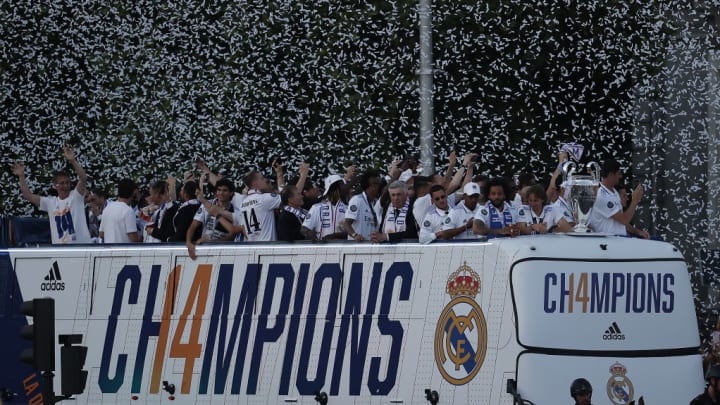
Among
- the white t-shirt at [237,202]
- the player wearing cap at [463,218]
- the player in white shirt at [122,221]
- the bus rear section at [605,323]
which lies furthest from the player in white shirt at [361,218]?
the bus rear section at [605,323]

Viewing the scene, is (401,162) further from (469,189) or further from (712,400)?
(712,400)

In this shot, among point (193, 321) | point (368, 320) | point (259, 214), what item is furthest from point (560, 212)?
point (193, 321)

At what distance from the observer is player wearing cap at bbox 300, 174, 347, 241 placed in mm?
16969

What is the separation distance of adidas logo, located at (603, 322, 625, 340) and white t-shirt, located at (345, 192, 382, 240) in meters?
3.82

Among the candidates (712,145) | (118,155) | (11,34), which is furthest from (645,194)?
Result: (11,34)

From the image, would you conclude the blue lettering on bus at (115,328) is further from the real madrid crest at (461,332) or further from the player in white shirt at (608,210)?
the player in white shirt at (608,210)

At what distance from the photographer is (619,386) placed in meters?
13.2

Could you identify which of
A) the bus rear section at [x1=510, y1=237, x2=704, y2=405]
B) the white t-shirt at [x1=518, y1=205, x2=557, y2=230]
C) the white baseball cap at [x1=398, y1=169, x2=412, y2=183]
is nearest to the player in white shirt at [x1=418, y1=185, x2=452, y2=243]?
the white t-shirt at [x1=518, y1=205, x2=557, y2=230]

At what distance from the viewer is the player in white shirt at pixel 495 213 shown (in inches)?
582

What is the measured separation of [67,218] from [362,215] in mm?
3410

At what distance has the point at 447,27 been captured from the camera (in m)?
27.7

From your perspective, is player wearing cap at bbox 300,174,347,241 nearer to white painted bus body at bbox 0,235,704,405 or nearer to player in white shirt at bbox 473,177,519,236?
white painted bus body at bbox 0,235,704,405


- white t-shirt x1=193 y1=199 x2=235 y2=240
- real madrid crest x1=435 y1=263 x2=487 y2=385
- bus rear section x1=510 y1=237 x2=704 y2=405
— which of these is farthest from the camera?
white t-shirt x1=193 y1=199 x2=235 y2=240

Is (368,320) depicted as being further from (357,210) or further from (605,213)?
(605,213)
